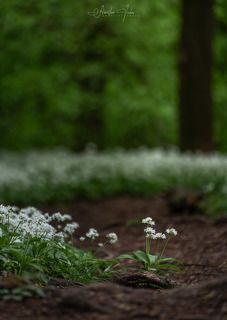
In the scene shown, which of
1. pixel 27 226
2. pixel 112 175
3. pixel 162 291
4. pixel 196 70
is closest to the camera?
pixel 162 291

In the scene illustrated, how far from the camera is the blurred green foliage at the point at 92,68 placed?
16.3m

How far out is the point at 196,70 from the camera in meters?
16.1

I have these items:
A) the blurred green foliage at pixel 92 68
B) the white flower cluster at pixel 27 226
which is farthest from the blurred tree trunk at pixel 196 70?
the white flower cluster at pixel 27 226

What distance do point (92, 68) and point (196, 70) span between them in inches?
121

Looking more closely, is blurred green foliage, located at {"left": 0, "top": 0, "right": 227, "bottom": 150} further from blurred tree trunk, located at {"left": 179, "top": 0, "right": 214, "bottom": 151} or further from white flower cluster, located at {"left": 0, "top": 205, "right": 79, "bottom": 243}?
white flower cluster, located at {"left": 0, "top": 205, "right": 79, "bottom": 243}

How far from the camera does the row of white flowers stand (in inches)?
570

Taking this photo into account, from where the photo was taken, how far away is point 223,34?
19.9 metres

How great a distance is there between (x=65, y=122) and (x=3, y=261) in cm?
1781

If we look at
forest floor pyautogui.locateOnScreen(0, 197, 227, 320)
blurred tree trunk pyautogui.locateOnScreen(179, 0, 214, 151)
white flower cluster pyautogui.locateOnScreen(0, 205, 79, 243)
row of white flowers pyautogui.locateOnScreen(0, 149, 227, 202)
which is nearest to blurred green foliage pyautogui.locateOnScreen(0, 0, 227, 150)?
blurred tree trunk pyautogui.locateOnScreen(179, 0, 214, 151)

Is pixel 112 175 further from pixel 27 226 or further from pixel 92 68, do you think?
pixel 27 226

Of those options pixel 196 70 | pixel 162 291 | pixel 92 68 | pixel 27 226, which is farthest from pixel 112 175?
pixel 162 291

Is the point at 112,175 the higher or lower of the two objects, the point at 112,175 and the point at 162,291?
the higher

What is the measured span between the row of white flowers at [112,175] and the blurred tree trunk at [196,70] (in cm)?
66

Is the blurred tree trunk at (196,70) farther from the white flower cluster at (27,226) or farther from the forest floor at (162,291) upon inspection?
the white flower cluster at (27,226)
